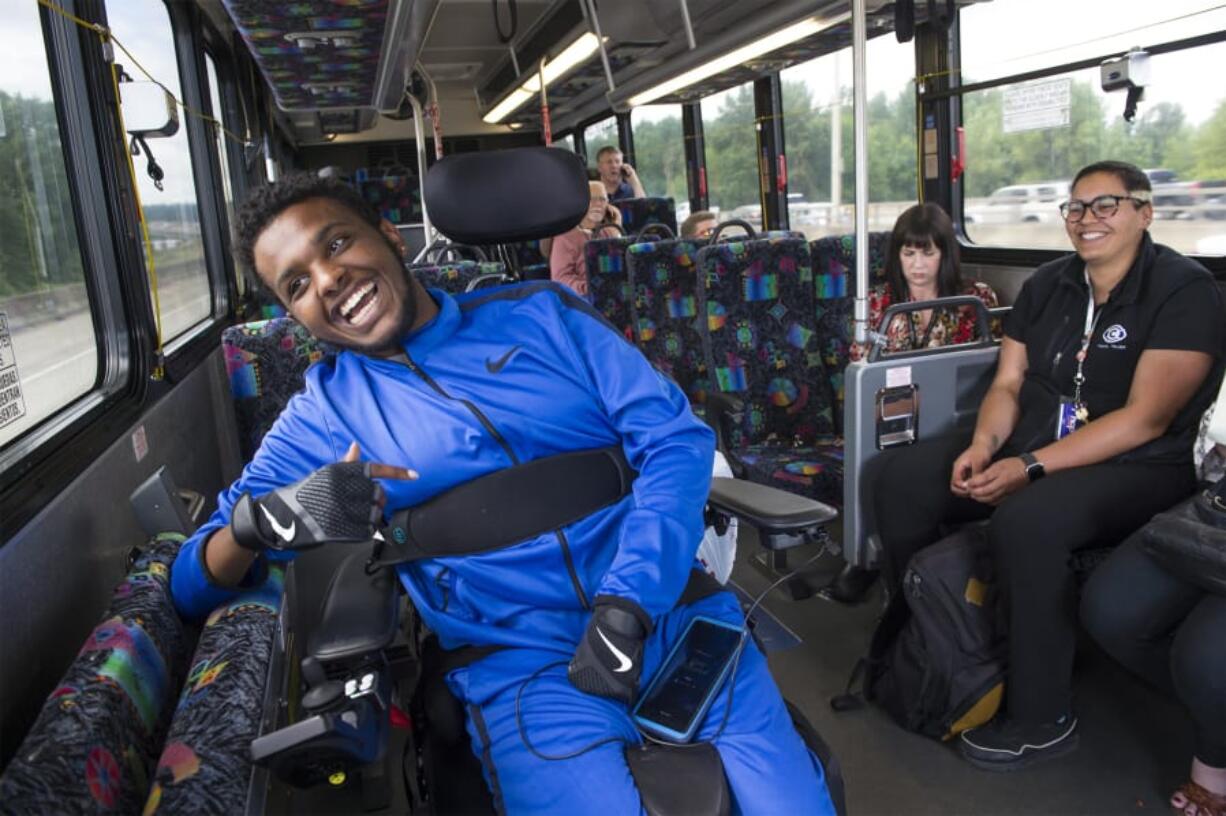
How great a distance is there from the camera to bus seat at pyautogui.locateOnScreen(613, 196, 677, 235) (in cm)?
743

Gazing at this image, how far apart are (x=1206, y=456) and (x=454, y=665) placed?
191 cm

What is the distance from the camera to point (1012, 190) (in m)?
4.26

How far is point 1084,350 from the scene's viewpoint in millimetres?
2527

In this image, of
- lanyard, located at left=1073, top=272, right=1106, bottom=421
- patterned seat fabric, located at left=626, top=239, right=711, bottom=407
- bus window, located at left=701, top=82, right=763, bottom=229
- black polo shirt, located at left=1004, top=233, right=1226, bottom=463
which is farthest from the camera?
bus window, located at left=701, top=82, right=763, bottom=229

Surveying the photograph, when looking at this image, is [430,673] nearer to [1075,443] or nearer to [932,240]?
[1075,443]

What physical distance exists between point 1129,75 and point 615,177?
183 inches

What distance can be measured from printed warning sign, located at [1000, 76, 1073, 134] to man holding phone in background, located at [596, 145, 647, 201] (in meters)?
3.68

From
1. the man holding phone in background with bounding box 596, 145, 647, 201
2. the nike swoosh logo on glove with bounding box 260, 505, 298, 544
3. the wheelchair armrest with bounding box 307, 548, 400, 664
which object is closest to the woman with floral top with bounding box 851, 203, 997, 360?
the wheelchair armrest with bounding box 307, 548, 400, 664

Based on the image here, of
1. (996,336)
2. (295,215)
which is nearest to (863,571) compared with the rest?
(996,336)

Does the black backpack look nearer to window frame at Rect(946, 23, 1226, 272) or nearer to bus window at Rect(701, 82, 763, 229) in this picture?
window frame at Rect(946, 23, 1226, 272)

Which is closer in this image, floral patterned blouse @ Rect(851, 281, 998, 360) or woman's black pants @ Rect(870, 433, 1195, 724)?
woman's black pants @ Rect(870, 433, 1195, 724)

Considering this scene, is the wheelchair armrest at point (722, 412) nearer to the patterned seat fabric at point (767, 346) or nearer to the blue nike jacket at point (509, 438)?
the patterned seat fabric at point (767, 346)

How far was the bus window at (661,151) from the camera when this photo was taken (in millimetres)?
8508

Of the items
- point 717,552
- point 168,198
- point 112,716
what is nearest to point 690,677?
point 112,716
